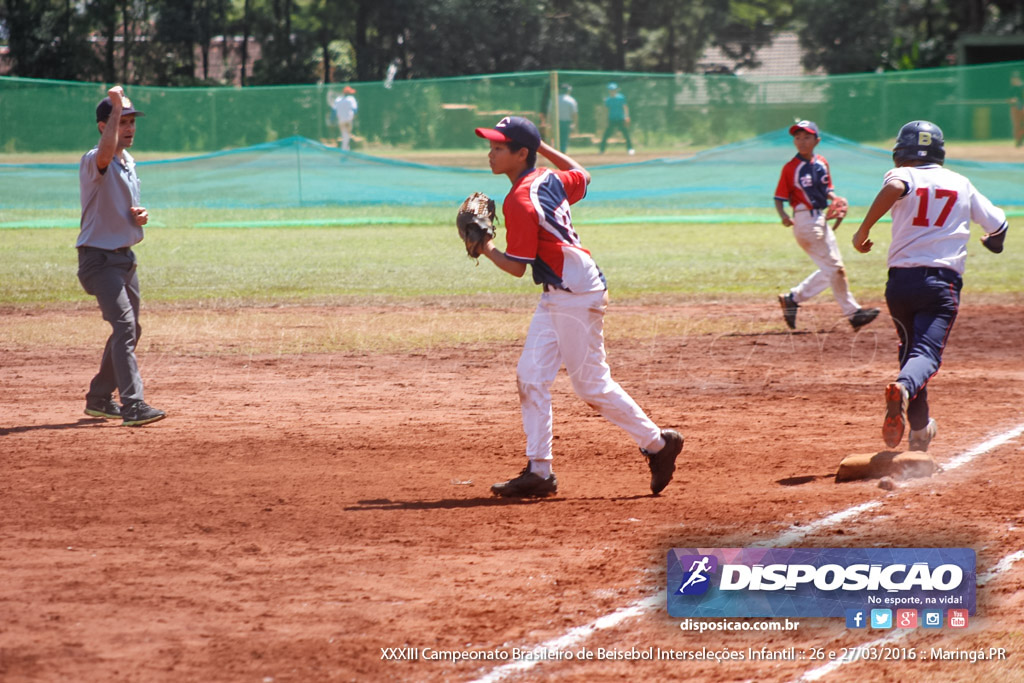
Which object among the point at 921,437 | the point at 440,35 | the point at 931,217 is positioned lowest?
the point at 921,437

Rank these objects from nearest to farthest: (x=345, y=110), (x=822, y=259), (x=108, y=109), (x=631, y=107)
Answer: (x=108, y=109)
(x=822, y=259)
(x=345, y=110)
(x=631, y=107)

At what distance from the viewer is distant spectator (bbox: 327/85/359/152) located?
83.7ft

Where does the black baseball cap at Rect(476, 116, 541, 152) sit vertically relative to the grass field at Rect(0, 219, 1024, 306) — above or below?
above

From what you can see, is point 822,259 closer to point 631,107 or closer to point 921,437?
point 921,437

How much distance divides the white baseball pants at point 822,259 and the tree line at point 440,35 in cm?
3486

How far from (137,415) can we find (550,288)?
3.62m

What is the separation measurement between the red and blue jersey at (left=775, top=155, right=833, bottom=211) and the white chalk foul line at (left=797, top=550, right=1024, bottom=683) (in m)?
7.22

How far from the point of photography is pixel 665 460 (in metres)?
6.34

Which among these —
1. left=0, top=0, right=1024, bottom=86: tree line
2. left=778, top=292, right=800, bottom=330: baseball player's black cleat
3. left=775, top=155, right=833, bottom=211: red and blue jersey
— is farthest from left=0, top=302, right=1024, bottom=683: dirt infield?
left=0, top=0, right=1024, bottom=86: tree line

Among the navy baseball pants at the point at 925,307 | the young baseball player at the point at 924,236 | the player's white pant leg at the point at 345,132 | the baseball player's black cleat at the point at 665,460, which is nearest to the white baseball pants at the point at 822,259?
the young baseball player at the point at 924,236

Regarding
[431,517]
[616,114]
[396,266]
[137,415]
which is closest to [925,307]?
[431,517]

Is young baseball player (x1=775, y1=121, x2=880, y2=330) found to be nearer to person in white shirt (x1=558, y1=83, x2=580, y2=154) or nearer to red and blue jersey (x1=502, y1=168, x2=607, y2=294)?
red and blue jersey (x1=502, y1=168, x2=607, y2=294)

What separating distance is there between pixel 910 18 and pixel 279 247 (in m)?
38.3

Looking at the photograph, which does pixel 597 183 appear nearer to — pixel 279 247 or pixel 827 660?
pixel 279 247
